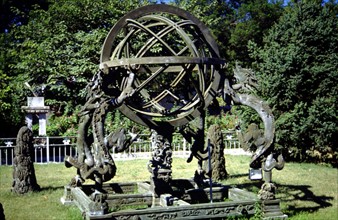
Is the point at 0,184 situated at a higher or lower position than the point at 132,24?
lower

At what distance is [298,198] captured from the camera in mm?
11336

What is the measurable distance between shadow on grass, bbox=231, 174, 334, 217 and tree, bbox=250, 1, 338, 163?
5.12 metres

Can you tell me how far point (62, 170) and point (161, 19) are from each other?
908 centimetres

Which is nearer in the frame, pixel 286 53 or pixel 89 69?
pixel 286 53

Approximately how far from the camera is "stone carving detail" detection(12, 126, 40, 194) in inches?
475

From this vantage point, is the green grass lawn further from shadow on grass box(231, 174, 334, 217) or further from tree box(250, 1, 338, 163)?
tree box(250, 1, 338, 163)

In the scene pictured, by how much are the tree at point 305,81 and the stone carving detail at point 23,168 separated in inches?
414

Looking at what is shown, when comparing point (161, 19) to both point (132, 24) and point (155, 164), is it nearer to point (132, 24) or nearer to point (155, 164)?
point (132, 24)

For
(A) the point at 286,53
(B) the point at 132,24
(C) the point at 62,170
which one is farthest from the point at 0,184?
(A) the point at 286,53

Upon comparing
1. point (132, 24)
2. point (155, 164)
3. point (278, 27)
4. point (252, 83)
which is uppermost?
point (278, 27)

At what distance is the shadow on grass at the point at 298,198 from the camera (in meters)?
9.91

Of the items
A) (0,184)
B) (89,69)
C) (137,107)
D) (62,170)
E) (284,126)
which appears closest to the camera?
(137,107)

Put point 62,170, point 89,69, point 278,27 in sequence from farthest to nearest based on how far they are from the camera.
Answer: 1. point 89,69
2. point 278,27
3. point 62,170

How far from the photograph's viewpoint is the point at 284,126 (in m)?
18.1
